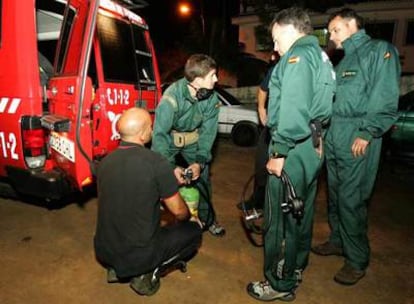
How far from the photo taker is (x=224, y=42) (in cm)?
1510

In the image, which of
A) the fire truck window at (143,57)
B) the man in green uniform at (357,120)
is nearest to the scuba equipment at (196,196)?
the man in green uniform at (357,120)

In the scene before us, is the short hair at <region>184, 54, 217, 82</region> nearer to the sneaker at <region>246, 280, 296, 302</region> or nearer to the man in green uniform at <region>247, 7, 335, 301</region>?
the man in green uniform at <region>247, 7, 335, 301</region>

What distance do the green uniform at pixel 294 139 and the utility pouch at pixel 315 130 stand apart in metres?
0.03

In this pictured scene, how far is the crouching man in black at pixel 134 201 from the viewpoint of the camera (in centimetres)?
217

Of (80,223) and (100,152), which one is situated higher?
(100,152)

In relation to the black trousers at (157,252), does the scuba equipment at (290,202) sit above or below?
above

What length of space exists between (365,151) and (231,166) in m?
3.80

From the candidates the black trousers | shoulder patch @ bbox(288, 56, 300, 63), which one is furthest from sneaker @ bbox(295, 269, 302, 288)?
shoulder patch @ bbox(288, 56, 300, 63)

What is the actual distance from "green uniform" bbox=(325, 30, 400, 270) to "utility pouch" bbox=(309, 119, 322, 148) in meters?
0.51

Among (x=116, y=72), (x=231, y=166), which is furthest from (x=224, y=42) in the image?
(x=116, y=72)

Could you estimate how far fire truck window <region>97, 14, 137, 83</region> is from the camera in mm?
3758

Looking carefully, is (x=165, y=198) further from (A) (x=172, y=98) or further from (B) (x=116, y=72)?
(B) (x=116, y=72)

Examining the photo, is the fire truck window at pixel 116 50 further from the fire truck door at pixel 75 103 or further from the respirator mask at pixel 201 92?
the respirator mask at pixel 201 92

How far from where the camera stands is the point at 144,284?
2.53 meters
